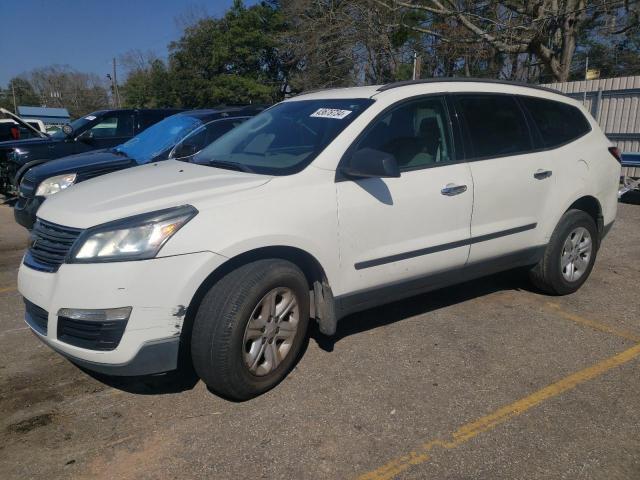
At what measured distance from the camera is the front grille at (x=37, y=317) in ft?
9.73

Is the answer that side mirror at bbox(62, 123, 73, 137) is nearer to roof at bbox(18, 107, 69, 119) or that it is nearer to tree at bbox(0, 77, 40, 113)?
roof at bbox(18, 107, 69, 119)

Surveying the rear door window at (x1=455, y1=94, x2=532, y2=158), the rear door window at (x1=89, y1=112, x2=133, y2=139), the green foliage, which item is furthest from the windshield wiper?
the green foliage

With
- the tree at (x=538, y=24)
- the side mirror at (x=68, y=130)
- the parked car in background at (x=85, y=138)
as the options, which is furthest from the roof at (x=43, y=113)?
the side mirror at (x=68, y=130)

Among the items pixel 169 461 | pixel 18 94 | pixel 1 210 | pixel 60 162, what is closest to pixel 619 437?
pixel 169 461

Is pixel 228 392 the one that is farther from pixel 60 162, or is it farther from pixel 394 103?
pixel 60 162

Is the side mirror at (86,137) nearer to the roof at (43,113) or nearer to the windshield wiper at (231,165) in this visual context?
the windshield wiper at (231,165)

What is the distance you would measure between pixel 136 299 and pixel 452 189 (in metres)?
2.23

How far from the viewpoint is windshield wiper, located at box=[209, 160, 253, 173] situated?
3.50 meters

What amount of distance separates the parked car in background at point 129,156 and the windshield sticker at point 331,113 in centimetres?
201

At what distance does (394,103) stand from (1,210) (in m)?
9.07

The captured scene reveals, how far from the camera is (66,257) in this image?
2.87 meters

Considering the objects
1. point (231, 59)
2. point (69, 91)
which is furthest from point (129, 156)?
point (69, 91)

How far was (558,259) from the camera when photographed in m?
4.63

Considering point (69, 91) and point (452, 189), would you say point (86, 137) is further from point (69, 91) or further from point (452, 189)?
point (69, 91)
